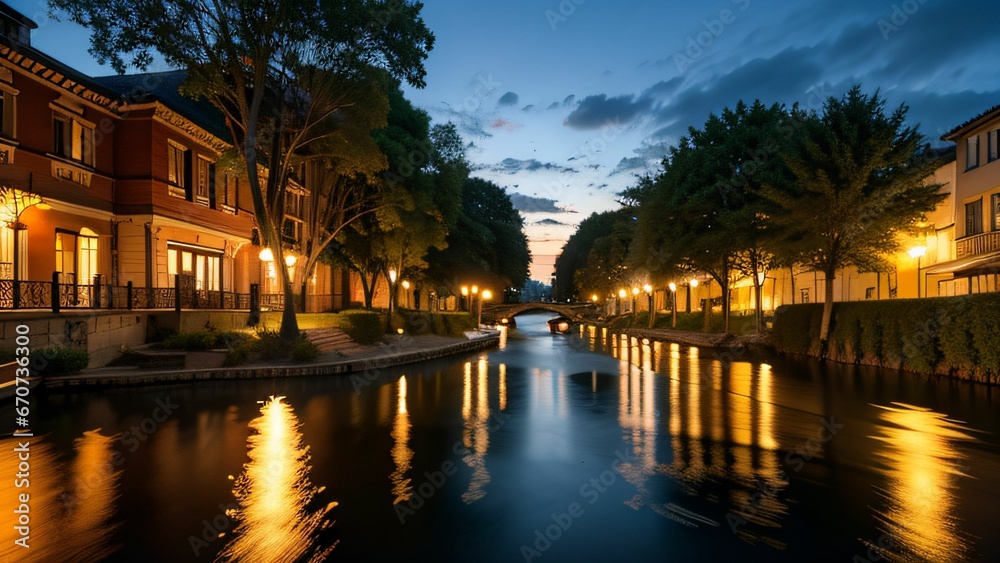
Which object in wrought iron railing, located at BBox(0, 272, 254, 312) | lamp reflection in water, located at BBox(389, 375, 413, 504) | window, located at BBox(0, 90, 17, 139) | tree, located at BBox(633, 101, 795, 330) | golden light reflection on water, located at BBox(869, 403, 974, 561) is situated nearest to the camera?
golden light reflection on water, located at BBox(869, 403, 974, 561)

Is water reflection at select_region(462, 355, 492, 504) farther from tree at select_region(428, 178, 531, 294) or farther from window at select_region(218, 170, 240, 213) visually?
tree at select_region(428, 178, 531, 294)

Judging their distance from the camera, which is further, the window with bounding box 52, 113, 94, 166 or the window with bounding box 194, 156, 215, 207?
the window with bounding box 194, 156, 215, 207

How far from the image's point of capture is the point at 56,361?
14.7m

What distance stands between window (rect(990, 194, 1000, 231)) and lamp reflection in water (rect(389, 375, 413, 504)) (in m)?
25.9

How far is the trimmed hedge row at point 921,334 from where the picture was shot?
1500cm

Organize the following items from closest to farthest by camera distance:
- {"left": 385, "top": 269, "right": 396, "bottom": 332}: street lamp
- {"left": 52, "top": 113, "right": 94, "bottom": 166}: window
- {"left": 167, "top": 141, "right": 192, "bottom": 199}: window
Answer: {"left": 52, "top": 113, "right": 94, "bottom": 166}: window < {"left": 167, "top": 141, "right": 192, "bottom": 199}: window < {"left": 385, "top": 269, "right": 396, "bottom": 332}: street lamp

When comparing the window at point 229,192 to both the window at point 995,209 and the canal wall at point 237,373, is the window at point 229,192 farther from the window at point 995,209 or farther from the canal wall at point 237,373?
the window at point 995,209

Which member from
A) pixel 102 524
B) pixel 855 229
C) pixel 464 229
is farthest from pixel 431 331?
pixel 102 524

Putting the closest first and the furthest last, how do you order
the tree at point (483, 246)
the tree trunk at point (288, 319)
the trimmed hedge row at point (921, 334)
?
1. the trimmed hedge row at point (921, 334)
2. the tree trunk at point (288, 319)
3. the tree at point (483, 246)

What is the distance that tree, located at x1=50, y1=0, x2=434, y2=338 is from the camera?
1752 centimetres

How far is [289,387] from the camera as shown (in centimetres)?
1546

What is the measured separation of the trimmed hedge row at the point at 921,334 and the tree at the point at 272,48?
758 inches
